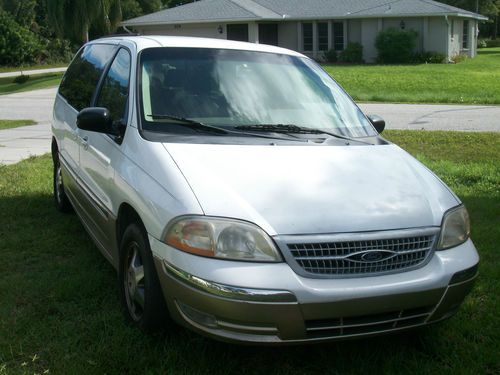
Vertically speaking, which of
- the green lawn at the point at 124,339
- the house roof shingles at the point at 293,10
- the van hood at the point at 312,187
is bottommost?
the green lawn at the point at 124,339

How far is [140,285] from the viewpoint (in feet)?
11.8

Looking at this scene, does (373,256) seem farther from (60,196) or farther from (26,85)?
(26,85)

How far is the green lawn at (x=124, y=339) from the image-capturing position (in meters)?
3.41

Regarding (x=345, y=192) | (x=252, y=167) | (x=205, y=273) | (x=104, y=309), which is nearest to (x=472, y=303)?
(x=345, y=192)

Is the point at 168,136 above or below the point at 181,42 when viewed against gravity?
below

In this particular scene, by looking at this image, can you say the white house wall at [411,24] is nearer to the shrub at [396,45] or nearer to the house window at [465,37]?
the shrub at [396,45]

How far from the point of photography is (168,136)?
388 cm

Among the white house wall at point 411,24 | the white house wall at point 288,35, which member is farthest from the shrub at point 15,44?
the white house wall at point 411,24

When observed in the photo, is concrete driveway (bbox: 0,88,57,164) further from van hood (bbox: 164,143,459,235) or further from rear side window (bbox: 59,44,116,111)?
van hood (bbox: 164,143,459,235)

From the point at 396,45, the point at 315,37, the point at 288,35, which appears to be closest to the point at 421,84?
the point at 396,45

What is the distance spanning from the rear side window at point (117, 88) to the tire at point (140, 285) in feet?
2.95

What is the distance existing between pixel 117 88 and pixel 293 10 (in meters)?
36.1

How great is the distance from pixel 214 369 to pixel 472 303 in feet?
6.13

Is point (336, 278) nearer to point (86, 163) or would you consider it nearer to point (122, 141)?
point (122, 141)
